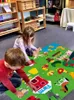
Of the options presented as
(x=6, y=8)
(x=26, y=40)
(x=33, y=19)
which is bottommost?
(x=26, y=40)

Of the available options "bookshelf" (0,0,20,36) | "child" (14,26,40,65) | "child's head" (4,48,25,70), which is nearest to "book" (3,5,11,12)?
"bookshelf" (0,0,20,36)

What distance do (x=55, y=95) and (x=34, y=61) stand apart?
72 centimetres

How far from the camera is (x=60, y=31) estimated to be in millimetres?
3420

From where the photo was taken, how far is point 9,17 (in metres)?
3.35

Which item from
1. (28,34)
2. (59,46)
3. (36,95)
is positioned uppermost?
(28,34)

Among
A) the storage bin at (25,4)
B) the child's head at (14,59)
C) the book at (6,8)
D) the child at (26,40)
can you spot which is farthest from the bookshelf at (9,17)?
the child's head at (14,59)

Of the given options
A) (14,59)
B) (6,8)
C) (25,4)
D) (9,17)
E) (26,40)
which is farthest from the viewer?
(9,17)

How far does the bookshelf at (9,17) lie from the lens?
304 centimetres

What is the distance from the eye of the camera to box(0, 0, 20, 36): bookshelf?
304 cm

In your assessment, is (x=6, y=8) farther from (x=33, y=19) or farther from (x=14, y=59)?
(x=14, y=59)

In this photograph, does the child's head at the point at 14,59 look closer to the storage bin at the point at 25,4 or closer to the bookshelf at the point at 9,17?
the bookshelf at the point at 9,17

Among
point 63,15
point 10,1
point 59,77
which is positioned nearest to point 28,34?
point 59,77

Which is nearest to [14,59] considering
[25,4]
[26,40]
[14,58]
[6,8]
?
[14,58]

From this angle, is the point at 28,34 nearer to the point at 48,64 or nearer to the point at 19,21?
the point at 48,64
